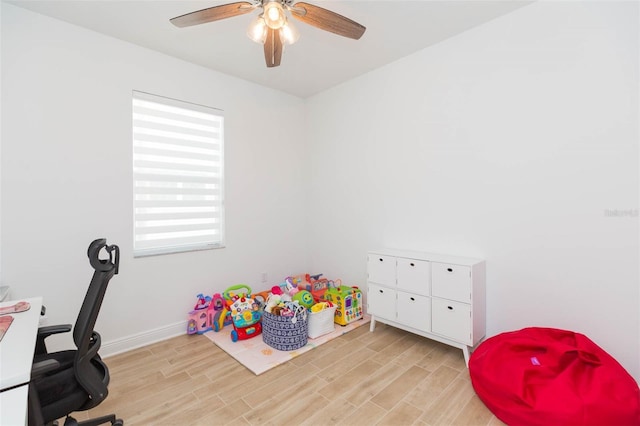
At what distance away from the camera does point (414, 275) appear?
105 inches

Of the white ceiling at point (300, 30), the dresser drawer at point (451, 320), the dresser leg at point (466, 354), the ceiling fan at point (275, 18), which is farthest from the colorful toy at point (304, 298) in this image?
the white ceiling at point (300, 30)

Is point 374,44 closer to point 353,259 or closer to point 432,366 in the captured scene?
point 353,259

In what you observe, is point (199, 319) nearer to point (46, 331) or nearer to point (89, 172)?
point (46, 331)

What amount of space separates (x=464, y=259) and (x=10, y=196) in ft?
11.9

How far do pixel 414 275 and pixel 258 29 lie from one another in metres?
2.27

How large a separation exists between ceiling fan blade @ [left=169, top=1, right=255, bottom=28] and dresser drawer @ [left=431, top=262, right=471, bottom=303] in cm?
232

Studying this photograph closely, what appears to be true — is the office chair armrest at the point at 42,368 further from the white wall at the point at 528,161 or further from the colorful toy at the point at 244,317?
the white wall at the point at 528,161

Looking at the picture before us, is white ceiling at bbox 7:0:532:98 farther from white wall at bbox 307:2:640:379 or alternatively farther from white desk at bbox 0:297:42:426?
white desk at bbox 0:297:42:426

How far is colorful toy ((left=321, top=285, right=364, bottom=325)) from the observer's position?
3.15 metres

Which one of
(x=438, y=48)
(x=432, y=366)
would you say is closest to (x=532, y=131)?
(x=438, y=48)

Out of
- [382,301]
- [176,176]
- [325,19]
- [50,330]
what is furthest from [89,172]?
[382,301]

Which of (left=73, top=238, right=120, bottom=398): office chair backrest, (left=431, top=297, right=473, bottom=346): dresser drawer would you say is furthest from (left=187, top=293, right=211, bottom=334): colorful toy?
(left=431, top=297, right=473, bottom=346): dresser drawer

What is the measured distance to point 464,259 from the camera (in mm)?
2588

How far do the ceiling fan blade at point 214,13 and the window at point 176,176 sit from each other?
129 centimetres
